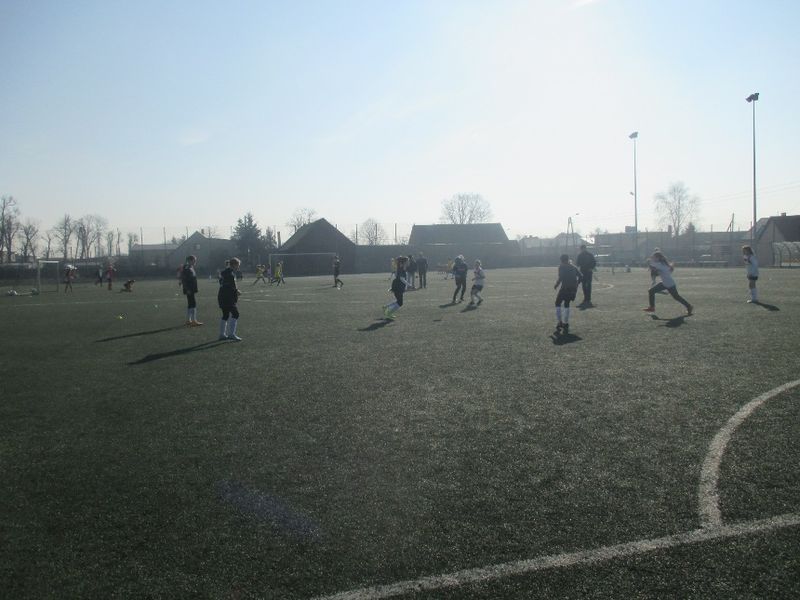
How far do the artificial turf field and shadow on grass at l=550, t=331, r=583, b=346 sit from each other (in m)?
1.12

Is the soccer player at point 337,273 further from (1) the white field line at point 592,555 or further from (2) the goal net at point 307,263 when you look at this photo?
(2) the goal net at point 307,263

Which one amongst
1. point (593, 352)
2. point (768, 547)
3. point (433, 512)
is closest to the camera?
point (768, 547)

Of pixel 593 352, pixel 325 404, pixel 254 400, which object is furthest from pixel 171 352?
pixel 593 352

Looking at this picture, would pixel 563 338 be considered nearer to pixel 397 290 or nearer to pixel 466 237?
pixel 397 290

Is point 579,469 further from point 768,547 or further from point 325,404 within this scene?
point 325,404

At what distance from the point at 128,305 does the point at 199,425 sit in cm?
2121

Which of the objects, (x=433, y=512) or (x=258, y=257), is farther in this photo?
(x=258, y=257)

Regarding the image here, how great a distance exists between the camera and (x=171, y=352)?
39.2 ft

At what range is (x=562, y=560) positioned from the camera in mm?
3449

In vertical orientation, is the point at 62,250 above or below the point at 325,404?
above

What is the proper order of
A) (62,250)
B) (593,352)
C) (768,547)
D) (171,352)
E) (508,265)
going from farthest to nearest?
(62,250) < (508,265) < (171,352) < (593,352) < (768,547)

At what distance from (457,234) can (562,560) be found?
327 feet

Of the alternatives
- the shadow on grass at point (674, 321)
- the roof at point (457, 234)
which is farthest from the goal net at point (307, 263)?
the shadow on grass at point (674, 321)

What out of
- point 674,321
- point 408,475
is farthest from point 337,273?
point 408,475
